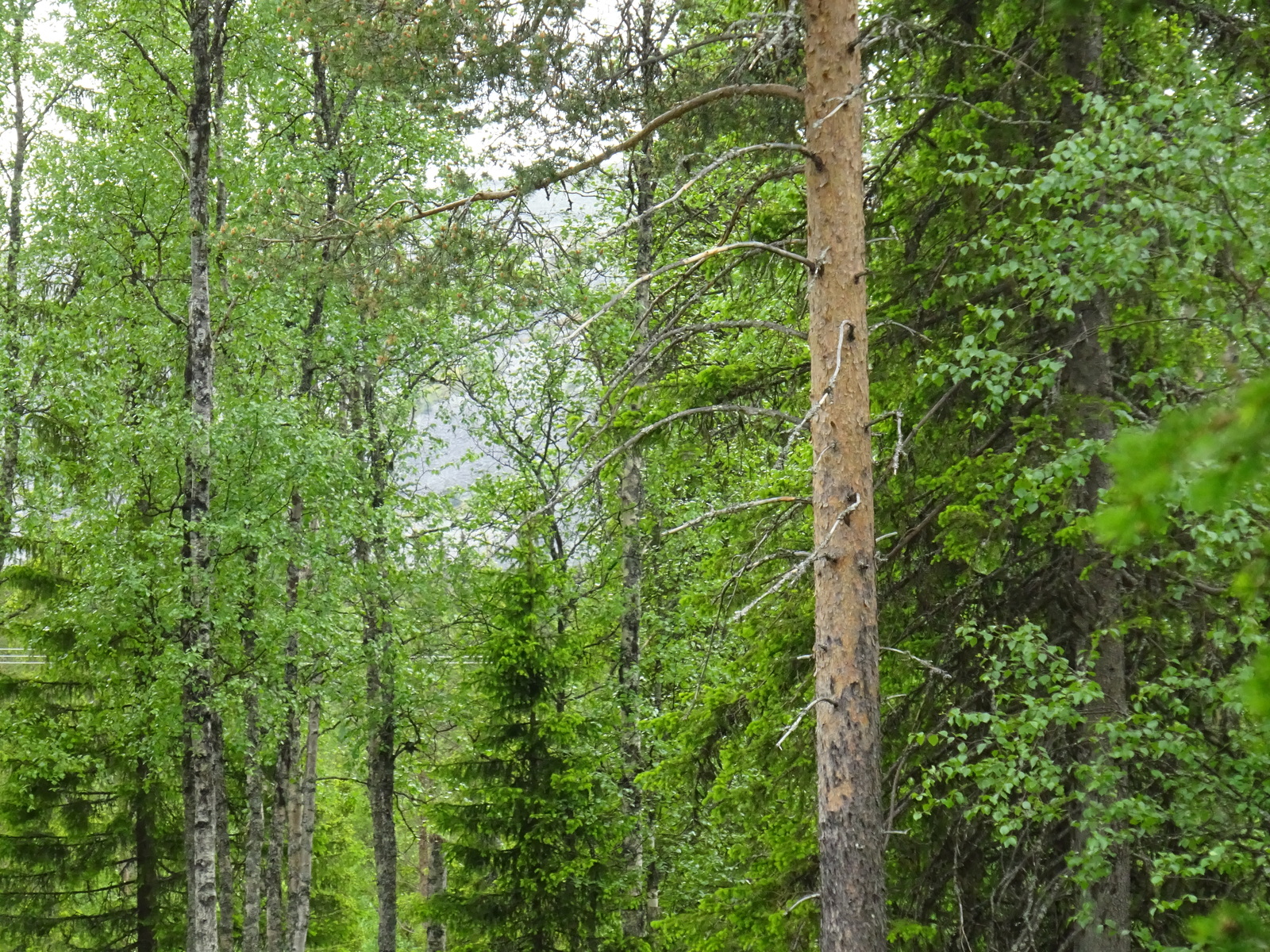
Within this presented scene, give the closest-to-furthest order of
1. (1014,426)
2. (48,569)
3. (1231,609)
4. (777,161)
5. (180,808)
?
(1231,609), (1014,426), (777,161), (48,569), (180,808)

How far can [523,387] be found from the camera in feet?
53.3

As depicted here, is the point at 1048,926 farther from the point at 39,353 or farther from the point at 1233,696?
the point at 39,353

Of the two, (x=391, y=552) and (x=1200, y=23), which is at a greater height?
(x=1200, y=23)

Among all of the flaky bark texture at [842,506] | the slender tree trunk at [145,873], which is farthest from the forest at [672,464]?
the slender tree trunk at [145,873]

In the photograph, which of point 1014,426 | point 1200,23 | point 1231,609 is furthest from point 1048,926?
point 1200,23

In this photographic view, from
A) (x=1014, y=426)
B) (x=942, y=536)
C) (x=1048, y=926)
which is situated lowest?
(x=1048, y=926)

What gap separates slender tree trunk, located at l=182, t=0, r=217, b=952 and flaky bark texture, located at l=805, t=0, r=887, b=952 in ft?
25.6

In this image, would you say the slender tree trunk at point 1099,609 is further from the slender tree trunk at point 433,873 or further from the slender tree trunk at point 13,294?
the slender tree trunk at point 433,873

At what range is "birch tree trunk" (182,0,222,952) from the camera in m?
11.4

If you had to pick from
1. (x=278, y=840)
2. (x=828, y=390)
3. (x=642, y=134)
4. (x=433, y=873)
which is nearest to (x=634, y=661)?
(x=278, y=840)

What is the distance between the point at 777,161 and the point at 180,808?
45.8 feet

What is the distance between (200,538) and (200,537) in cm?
4

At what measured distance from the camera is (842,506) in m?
6.05

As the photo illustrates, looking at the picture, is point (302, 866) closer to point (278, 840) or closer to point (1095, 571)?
point (278, 840)
